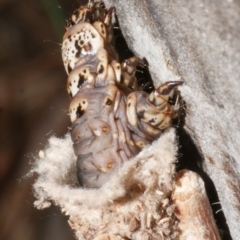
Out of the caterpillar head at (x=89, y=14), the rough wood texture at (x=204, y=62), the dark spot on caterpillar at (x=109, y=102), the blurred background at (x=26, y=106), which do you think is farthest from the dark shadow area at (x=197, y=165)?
the blurred background at (x=26, y=106)

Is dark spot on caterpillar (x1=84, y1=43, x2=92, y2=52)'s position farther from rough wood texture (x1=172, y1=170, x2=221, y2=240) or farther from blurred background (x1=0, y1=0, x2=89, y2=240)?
blurred background (x1=0, y1=0, x2=89, y2=240)

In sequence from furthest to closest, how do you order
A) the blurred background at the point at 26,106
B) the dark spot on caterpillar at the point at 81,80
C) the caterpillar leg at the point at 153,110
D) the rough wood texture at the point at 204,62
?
the blurred background at the point at 26,106
the dark spot on caterpillar at the point at 81,80
the caterpillar leg at the point at 153,110
the rough wood texture at the point at 204,62

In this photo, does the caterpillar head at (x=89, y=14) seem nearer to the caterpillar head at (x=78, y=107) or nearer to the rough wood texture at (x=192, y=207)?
the caterpillar head at (x=78, y=107)

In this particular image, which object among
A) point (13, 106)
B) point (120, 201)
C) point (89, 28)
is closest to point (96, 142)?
point (120, 201)

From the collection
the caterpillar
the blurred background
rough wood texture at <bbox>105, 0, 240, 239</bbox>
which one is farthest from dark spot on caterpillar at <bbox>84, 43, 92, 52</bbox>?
the blurred background

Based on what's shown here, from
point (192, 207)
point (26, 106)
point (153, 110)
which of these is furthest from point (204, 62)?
point (26, 106)

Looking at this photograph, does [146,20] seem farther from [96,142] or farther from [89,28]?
[96,142]
